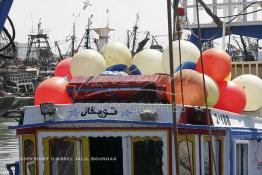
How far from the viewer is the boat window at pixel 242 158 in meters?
10.1

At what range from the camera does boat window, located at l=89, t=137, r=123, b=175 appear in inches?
356

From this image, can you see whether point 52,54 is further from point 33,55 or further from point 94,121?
point 94,121

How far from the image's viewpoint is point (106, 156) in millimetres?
9164

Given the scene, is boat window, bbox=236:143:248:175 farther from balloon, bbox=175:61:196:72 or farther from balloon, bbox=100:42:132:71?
balloon, bbox=100:42:132:71

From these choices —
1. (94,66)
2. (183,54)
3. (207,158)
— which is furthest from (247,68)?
(207,158)

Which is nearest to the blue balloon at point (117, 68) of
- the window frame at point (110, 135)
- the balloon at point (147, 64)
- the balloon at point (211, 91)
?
the balloon at point (147, 64)

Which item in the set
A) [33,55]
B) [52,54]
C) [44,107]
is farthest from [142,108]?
[33,55]

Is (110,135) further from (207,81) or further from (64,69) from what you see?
(64,69)

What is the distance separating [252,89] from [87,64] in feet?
8.74

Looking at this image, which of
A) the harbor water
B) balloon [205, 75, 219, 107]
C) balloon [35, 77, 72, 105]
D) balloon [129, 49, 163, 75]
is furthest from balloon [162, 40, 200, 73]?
the harbor water

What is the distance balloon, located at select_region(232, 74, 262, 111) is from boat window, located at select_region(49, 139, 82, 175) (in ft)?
10.4

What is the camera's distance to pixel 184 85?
8.88 metres

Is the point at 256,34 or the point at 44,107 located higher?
the point at 256,34

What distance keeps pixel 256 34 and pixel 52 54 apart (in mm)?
74524
